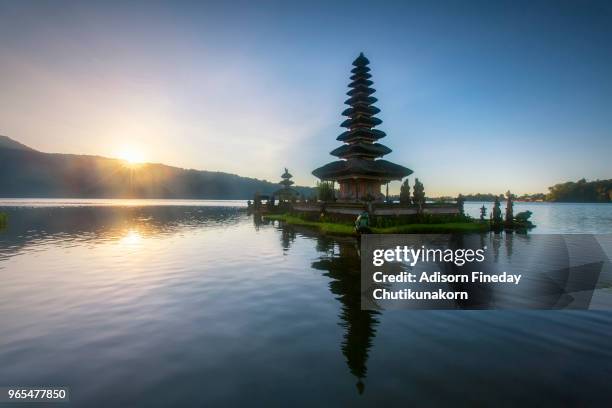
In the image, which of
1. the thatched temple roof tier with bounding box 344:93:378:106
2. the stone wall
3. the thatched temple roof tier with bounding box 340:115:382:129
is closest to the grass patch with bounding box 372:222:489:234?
the stone wall

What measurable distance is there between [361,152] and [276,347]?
30377mm

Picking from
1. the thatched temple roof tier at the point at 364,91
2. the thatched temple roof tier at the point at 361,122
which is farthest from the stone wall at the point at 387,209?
the thatched temple roof tier at the point at 364,91

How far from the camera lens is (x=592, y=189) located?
173750mm

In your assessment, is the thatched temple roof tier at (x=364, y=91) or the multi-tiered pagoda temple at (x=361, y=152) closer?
the multi-tiered pagoda temple at (x=361, y=152)

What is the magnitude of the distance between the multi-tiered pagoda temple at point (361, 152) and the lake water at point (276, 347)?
23.3m

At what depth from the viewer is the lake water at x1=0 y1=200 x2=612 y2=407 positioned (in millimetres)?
4469

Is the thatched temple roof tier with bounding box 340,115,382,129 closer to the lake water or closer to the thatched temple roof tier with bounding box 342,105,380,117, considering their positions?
the thatched temple roof tier with bounding box 342,105,380,117

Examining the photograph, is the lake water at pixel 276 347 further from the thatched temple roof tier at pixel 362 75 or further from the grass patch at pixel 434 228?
the thatched temple roof tier at pixel 362 75

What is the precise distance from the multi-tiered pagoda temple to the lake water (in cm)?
2334

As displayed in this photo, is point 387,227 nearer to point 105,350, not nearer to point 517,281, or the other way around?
point 517,281

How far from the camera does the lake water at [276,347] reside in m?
4.47

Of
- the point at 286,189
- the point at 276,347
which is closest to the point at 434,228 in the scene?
the point at 276,347

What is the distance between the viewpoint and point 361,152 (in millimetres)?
34031

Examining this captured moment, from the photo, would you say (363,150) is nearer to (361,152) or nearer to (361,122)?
(361,152)
